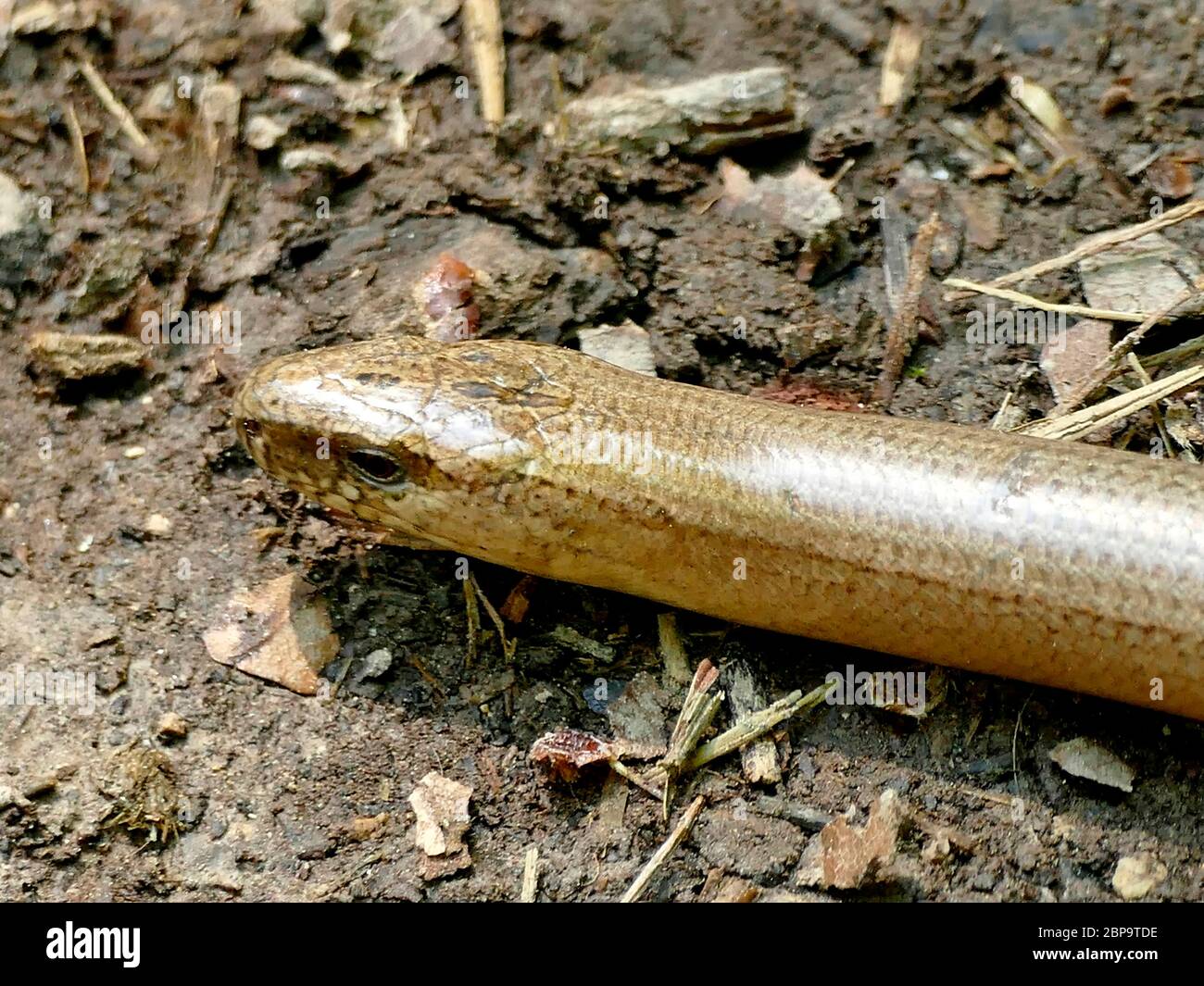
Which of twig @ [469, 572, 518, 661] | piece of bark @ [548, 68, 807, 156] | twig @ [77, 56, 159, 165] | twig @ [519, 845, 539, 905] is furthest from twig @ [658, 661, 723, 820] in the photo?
twig @ [77, 56, 159, 165]

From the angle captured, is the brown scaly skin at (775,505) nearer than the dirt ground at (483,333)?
Yes

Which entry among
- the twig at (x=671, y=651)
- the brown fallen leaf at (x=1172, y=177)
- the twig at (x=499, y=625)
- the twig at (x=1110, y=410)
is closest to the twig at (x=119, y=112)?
the twig at (x=499, y=625)

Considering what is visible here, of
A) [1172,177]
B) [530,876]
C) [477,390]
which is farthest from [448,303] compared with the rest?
[1172,177]

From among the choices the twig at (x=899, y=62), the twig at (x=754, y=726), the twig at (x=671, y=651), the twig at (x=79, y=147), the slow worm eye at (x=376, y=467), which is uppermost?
the twig at (x=899, y=62)

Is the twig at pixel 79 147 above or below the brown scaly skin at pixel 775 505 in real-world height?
above

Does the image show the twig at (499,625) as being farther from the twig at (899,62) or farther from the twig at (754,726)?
the twig at (899,62)

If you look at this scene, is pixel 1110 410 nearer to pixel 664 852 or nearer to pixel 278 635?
pixel 664 852

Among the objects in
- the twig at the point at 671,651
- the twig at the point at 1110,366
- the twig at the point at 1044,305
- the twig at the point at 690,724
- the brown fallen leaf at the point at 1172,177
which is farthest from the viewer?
the brown fallen leaf at the point at 1172,177

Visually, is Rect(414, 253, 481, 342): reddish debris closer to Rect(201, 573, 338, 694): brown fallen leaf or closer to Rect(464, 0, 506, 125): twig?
Rect(464, 0, 506, 125): twig

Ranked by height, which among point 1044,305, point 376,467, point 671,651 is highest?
point 1044,305
